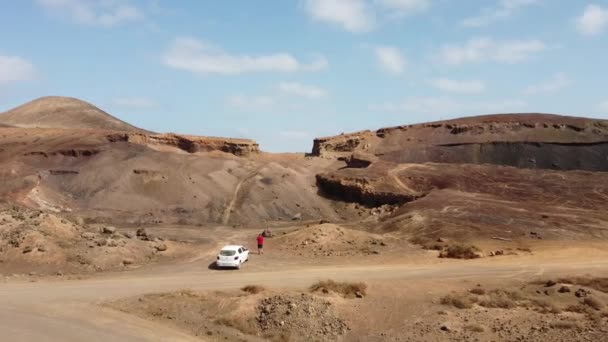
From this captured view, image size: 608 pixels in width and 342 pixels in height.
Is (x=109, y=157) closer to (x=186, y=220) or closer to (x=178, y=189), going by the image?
(x=178, y=189)

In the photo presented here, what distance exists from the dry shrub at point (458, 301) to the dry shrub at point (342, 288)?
11.9ft

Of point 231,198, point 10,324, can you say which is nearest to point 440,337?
point 10,324

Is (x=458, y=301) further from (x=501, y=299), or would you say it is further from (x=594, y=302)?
(x=594, y=302)

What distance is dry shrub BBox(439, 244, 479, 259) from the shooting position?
3766 cm

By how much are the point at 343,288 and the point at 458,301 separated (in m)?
5.09

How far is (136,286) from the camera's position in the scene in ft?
91.3

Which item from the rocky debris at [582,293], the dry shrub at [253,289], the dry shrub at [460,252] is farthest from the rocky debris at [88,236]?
the rocky debris at [582,293]

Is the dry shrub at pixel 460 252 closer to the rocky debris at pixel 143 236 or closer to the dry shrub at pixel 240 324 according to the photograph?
the dry shrub at pixel 240 324

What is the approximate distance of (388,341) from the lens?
21.3 m

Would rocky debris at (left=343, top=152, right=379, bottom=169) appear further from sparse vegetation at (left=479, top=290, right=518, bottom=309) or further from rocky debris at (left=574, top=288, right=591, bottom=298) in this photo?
rocky debris at (left=574, top=288, right=591, bottom=298)

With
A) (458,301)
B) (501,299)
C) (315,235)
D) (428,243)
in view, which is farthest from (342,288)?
(428,243)

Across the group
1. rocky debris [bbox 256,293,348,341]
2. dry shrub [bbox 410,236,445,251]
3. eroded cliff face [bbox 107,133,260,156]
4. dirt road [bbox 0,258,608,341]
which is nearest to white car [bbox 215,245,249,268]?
dirt road [bbox 0,258,608,341]

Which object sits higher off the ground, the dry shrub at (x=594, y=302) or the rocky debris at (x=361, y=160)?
the rocky debris at (x=361, y=160)

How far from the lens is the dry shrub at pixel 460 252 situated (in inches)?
1483
